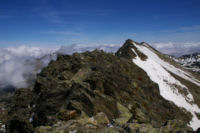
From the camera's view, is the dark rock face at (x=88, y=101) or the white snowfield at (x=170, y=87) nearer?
the dark rock face at (x=88, y=101)

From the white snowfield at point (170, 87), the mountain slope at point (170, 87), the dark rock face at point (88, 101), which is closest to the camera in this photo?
the dark rock face at point (88, 101)

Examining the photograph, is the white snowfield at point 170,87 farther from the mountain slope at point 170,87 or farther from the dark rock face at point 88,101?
the dark rock face at point 88,101

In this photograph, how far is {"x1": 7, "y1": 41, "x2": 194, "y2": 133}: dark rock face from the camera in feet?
58.7

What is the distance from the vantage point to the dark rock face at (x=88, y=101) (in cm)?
1789

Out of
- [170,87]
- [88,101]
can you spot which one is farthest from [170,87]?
[88,101]

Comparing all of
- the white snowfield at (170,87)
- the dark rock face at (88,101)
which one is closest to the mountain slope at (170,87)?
the white snowfield at (170,87)

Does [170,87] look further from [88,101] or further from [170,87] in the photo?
[88,101]

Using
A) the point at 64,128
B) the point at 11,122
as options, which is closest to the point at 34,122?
the point at 11,122

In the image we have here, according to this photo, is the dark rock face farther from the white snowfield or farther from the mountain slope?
the mountain slope

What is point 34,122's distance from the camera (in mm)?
22406

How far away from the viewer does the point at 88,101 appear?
19781 mm

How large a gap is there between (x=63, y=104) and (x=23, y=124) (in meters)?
7.40

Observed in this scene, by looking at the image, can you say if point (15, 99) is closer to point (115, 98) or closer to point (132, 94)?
point (115, 98)

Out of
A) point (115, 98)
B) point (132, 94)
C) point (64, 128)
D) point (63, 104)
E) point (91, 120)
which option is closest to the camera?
point (64, 128)
